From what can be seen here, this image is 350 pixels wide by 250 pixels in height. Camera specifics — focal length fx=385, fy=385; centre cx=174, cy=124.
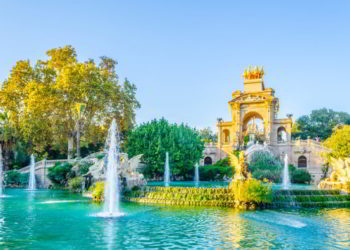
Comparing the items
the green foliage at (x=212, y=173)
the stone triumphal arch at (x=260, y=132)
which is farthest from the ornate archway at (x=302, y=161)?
the green foliage at (x=212, y=173)

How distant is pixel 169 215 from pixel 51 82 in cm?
2593

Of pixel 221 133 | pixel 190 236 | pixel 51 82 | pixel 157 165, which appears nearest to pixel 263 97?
pixel 221 133

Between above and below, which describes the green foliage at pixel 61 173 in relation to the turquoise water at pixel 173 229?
above

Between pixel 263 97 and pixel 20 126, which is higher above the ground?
pixel 263 97

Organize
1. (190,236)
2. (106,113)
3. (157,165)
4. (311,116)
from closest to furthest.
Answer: (190,236), (157,165), (106,113), (311,116)

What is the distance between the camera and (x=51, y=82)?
124ft

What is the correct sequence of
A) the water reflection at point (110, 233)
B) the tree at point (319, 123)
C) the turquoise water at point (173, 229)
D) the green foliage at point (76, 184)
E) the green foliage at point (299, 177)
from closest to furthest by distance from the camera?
1. the water reflection at point (110, 233)
2. the turquoise water at point (173, 229)
3. the green foliage at point (76, 184)
4. the green foliage at point (299, 177)
5. the tree at point (319, 123)

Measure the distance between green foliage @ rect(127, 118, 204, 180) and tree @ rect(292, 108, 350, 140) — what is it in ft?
107

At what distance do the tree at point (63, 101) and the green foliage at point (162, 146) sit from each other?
3.37m

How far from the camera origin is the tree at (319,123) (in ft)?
208

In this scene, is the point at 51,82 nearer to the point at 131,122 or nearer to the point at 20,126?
the point at 20,126

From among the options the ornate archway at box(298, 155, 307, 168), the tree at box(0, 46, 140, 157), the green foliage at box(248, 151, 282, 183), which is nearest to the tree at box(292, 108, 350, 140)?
the ornate archway at box(298, 155, 307, 168)

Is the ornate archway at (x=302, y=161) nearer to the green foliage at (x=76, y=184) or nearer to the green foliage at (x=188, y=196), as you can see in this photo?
the green foliage at (x=76, y=184)

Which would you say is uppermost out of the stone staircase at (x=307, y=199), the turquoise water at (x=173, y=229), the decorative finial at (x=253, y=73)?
the decorative finial at (x=253, y=73)
